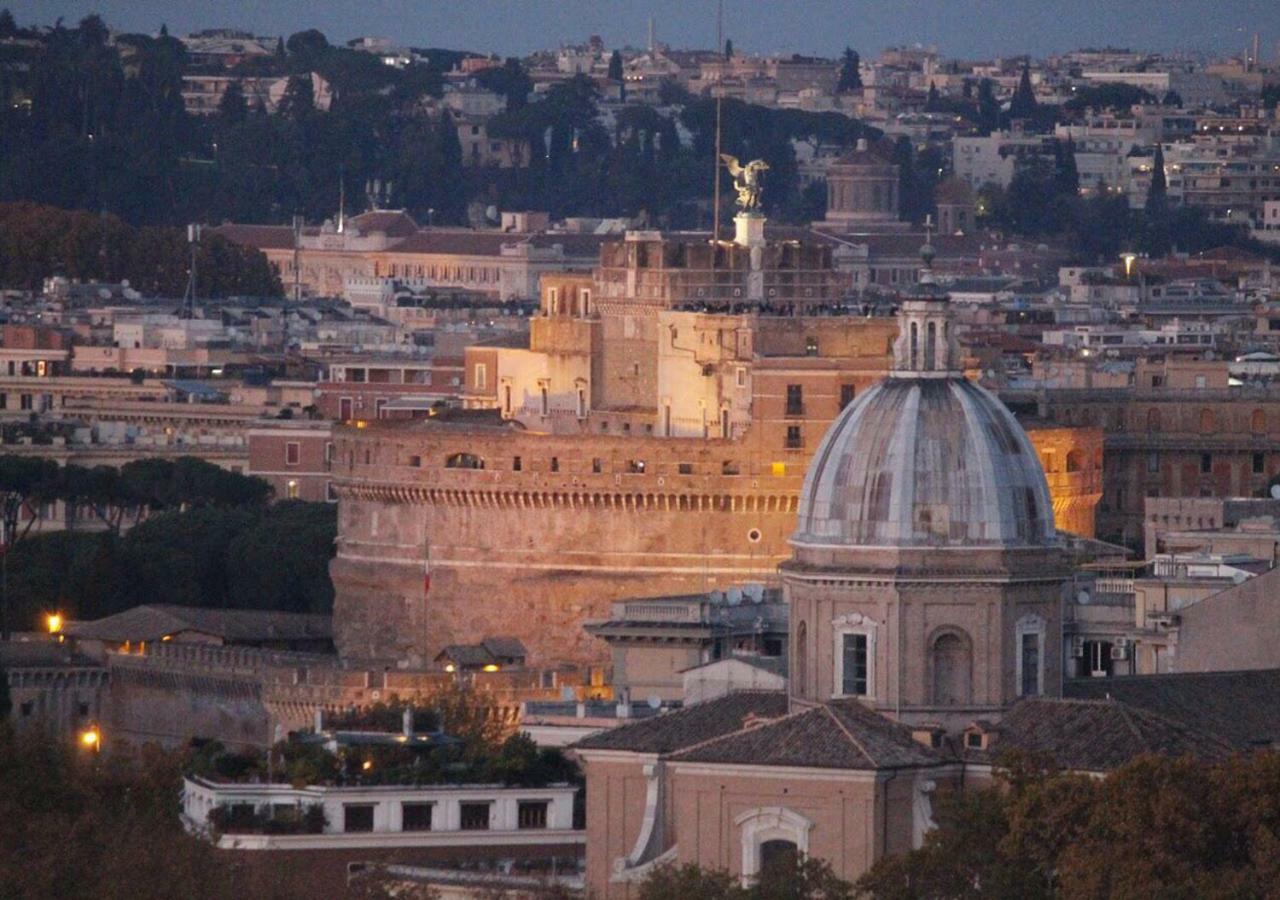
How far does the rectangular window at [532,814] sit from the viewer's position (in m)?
57.8

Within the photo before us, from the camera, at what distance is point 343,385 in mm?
111625

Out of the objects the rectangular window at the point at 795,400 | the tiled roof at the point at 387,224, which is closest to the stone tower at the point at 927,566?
the rectangular window at the point at 795,400

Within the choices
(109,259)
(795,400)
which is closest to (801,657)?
(795,400)

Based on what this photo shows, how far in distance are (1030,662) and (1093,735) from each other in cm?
164

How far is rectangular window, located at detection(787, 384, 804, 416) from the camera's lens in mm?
82750

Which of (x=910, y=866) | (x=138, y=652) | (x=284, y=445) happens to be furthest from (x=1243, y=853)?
(x=284, y=445)

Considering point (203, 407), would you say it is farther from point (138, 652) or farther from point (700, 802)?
point (700, 802)

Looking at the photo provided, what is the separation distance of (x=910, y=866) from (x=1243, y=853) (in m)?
2.25

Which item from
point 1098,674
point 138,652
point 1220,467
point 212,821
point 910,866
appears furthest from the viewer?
point 1220,467

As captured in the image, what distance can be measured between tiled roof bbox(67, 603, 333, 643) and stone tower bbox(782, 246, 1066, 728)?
26398mm

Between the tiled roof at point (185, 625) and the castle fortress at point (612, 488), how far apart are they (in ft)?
2.57

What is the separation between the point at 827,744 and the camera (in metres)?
51.6

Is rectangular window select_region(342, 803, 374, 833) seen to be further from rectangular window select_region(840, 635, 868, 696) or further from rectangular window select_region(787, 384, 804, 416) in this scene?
rectangular window select_region(787, 384, 804, 416)

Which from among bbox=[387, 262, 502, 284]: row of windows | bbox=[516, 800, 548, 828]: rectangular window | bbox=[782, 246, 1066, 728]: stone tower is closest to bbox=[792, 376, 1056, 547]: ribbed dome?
bbox=[782, 246, 1066, 728]: stone tower
